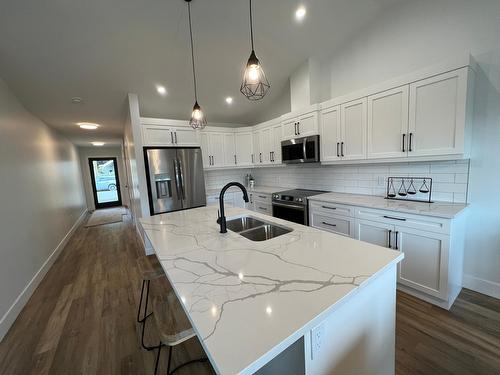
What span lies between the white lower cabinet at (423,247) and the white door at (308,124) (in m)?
1.34

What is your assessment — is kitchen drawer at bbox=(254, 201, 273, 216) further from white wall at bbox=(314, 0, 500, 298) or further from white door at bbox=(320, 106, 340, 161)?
white wall at bbox=(314, 0, 500, 298)

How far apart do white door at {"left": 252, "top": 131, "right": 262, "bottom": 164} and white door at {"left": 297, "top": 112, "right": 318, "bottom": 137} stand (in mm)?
1138

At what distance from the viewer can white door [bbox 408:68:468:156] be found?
1905 millimetres

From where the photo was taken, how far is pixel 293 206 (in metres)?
3.33

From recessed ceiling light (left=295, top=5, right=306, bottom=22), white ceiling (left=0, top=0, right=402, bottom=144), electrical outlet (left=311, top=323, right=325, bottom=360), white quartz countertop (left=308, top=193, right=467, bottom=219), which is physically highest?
recessed ceiling light (left=295, top=5, right=306, bottom=22)

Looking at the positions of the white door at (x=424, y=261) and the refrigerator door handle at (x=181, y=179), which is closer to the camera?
the white door at (x=424, y=261)

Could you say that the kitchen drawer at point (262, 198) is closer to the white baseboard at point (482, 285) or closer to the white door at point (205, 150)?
the white door at point (205, 150)

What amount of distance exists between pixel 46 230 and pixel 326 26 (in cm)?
517

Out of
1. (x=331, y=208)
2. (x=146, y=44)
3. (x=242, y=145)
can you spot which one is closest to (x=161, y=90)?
(x=146, y=44)

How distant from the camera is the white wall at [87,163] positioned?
326 inches

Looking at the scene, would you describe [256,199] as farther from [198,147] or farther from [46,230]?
[46,230]

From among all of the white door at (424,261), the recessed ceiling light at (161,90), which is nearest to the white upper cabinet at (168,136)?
the recessed ceiling light at (161,90)

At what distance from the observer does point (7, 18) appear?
1979mm

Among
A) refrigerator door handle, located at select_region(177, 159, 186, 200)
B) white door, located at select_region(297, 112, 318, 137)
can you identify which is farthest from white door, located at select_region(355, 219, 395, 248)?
refrigerator door handle, located at select_region(177, 159, 186, 200)
